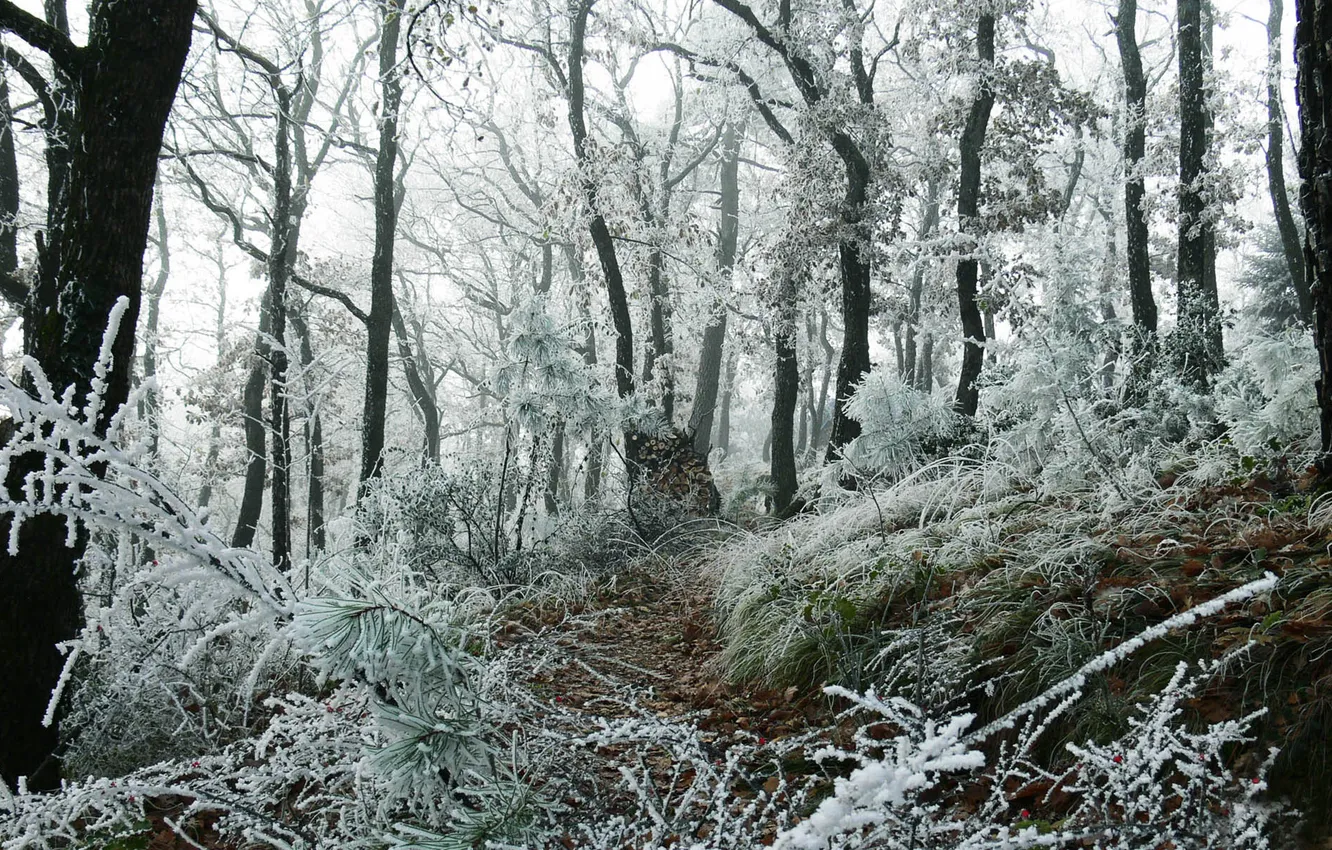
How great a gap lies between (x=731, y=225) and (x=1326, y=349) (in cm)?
1747

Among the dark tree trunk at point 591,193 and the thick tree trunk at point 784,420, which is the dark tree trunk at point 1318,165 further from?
the thick tree trunk at point 784,420

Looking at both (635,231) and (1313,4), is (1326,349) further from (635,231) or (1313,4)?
(635,231)

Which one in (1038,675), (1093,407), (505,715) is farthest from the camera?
(1093,407)

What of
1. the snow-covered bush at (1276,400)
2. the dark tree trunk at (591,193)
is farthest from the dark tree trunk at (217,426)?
the snow-covered bush at (1276,400)

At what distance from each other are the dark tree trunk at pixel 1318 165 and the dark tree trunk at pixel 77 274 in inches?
186

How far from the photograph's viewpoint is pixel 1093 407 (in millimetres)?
5527

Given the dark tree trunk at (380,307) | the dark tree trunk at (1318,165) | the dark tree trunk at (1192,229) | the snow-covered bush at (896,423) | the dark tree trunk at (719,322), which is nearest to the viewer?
the dark tree trunk at (1318,165)

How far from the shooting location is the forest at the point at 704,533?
69.0 inches

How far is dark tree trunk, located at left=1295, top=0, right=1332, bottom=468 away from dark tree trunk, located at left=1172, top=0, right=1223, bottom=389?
164 inches

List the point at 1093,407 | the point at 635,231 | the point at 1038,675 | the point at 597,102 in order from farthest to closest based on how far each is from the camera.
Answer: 1. the point at 597,102
2. the point at 635,231
3. the point at 1093,407
4. the point at 1038,675

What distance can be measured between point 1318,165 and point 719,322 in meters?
Result: 12.9

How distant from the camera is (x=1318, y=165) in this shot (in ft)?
11.4

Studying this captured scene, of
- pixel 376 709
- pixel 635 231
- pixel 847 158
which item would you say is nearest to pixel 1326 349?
pixel 376 709

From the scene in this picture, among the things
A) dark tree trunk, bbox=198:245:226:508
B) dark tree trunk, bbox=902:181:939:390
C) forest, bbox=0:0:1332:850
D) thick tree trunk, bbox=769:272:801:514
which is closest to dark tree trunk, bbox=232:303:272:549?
forest, bbox=0:0:1332:850
